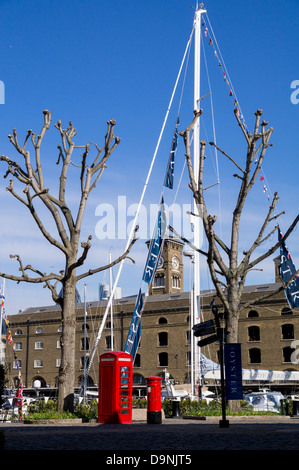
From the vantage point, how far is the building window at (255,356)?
57719 millimetres

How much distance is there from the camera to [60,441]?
954 cm

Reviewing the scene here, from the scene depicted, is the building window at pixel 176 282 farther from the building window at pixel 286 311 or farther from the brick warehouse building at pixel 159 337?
the building window at pixel 286 311

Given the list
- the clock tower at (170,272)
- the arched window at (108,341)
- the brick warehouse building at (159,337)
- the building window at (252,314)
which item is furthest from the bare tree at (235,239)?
the clock tower at (170,272)

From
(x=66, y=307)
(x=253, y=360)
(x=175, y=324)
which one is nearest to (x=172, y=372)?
(x=175, y=324)

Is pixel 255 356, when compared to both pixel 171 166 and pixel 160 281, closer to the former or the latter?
pixel 160 281

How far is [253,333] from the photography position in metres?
59.2

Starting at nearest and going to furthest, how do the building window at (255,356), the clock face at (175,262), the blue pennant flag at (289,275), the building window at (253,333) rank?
1. the blue pennant flag at (289,275)
2. the building window at (255,356)
3. the building window at (253,333)
4. the clock face at (175,262)

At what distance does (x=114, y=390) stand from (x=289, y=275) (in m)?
→ 9.19

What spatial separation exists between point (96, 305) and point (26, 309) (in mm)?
13731

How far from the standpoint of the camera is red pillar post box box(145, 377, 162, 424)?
15.5 m

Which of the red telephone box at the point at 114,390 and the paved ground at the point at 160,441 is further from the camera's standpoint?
the red telephone box at the point at 114,390

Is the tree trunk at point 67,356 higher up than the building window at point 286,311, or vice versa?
the building window at point 286,311

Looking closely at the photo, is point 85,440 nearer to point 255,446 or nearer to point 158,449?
point 158,449

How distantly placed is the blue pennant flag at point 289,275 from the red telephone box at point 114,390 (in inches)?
307
